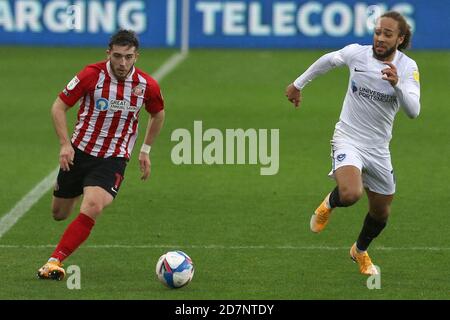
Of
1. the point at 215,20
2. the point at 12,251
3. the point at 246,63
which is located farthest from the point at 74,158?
the point at 215,20

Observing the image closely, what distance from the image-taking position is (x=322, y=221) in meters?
10.6

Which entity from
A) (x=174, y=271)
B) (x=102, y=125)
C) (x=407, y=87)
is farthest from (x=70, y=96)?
(x=407, y=87)

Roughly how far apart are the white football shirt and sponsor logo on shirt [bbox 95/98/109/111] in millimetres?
1847

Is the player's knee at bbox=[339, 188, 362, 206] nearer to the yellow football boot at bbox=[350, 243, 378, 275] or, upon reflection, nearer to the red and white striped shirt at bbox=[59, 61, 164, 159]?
the yellow football boot at bbox=[350, 243, 378, 275]

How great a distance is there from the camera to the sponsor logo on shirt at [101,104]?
33.0ft

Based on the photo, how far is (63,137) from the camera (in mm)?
9617

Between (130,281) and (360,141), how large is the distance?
2146 millimetres

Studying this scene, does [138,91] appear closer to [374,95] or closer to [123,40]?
[123,40]

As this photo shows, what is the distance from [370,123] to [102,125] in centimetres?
211

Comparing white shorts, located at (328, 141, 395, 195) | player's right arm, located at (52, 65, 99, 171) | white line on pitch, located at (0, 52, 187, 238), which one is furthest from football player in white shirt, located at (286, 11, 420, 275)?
white line on pitch, located at (0, 52, 187, 238)

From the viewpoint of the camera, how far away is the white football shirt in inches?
394

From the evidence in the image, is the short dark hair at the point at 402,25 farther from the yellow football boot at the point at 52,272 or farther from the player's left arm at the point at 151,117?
the yellow football boot at the point at 52,272

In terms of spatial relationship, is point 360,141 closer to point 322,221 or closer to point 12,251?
point 322,221

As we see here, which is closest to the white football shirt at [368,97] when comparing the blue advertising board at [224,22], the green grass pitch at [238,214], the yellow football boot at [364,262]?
the yellow football boot at [364,262]
